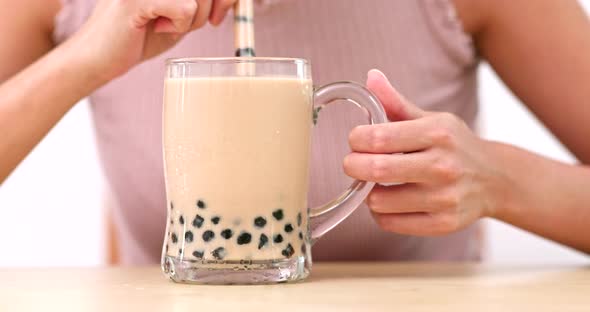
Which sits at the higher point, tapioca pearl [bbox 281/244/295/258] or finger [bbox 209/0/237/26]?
finger [bbox 209/0/237/26]

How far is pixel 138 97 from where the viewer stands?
4.12 ft

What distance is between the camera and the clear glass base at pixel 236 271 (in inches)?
30.1

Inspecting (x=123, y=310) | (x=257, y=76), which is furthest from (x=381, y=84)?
(x=123, y=310)

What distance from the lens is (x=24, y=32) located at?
1238mm

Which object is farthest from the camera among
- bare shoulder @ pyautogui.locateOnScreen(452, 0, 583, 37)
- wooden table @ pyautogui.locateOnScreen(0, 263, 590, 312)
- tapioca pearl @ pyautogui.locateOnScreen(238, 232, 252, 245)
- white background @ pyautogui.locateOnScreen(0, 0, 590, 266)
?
white background @ pyautogui.locateOnScreen(0, 0, 590, 266)

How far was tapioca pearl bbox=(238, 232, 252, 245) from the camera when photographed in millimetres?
761

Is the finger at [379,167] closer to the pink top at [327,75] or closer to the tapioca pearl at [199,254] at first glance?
the tapioca pearl at [199,254]

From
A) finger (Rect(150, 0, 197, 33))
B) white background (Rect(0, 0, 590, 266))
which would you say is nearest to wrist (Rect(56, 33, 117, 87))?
finger (Rect(150, 0, 197, 33))

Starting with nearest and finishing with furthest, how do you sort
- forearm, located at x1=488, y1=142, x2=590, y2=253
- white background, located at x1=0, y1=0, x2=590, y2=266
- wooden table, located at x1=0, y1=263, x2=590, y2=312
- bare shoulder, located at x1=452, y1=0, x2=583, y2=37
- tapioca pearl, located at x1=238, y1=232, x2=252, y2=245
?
wooden table, located at x1=0, y1=263, x2=590, y2=312 → tapioca pearl, located at x1=238, y1=232, x2=252, y2=245 → forearm, located at x1=488, y1=142, x2=590, y2=253 → bare shoulder, located at x1=452, y1=0, x2=583, y2=37 → white background, located at x1=0, y1=0, x2=590, y2=266

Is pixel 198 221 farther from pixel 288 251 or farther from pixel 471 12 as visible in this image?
pixel 471 12

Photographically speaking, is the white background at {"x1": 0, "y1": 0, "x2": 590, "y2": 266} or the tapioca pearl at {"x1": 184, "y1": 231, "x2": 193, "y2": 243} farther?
the white background at {"x1": 0, "y1": 0, "x2": 590, "y2": 266}

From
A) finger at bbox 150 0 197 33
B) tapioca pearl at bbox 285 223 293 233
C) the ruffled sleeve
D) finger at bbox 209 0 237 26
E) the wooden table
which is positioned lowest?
the wooden table

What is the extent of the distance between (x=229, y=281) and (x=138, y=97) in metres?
0.54

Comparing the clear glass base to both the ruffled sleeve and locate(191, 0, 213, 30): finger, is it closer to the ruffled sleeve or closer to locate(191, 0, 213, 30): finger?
locate(191, 0, 213, 30): finger
